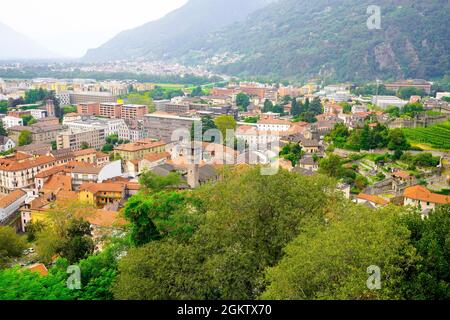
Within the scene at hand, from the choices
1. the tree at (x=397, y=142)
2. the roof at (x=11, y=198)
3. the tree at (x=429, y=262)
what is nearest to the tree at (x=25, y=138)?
the roof at (x=11, y=198)

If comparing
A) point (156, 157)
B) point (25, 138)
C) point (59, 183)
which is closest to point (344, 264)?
point (59, 183)

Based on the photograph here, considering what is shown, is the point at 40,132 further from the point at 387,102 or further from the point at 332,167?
the point at 387,102

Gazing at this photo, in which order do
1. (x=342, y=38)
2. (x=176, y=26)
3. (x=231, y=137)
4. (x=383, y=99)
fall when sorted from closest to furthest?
(x=231, y=137) → (x=383, y=99) → (x=342, y=38) → (x=176, y=26)

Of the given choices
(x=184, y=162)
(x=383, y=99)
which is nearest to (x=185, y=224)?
(x=184, y=162)

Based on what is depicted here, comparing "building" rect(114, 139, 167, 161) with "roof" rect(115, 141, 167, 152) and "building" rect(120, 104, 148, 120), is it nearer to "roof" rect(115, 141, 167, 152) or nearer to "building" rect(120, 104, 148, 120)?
"roof" rect(115, 141, 167, 152)

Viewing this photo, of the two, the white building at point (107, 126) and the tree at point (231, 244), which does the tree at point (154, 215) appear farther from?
the white building at point (107, 126)

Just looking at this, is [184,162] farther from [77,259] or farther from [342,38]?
[342,38]
